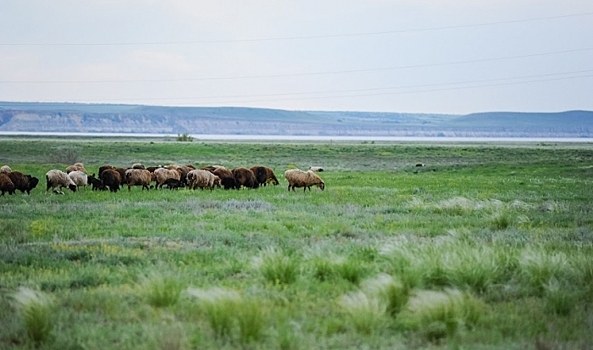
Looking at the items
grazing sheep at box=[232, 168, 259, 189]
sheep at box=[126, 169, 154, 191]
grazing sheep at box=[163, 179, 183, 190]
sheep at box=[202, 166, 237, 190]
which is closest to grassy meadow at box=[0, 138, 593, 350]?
sheep at box=[126, 169, 154, 191]

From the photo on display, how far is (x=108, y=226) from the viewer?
631 inches

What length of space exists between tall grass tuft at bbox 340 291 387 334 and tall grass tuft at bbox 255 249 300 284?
1479 mm

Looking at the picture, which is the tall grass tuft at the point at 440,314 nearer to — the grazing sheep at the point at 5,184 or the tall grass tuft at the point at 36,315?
the tall grass tuft at the point at 36,315

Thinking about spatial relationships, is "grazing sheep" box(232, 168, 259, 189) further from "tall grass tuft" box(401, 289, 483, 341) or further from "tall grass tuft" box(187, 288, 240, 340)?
"tall grass tuft" box(401, 289, 483, 341)

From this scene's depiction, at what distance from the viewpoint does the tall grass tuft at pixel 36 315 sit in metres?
7.30

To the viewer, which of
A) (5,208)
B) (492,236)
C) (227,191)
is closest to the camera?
(492,236)

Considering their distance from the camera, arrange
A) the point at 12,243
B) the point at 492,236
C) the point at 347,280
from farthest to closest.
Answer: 1. the point at 492,236
2. the point at 12,243
3. the point at 347,280

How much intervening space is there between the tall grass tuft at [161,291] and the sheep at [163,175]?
20865 millimetres

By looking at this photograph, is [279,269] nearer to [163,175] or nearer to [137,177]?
[137,177]

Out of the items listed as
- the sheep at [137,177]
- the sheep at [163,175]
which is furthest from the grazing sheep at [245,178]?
the sheep at [137,177]

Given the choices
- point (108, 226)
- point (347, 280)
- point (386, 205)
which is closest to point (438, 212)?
point (386, 205)

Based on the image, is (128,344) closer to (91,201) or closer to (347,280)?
(347,280)

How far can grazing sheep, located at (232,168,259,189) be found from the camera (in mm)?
29906

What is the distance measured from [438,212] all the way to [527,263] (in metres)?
9.79
